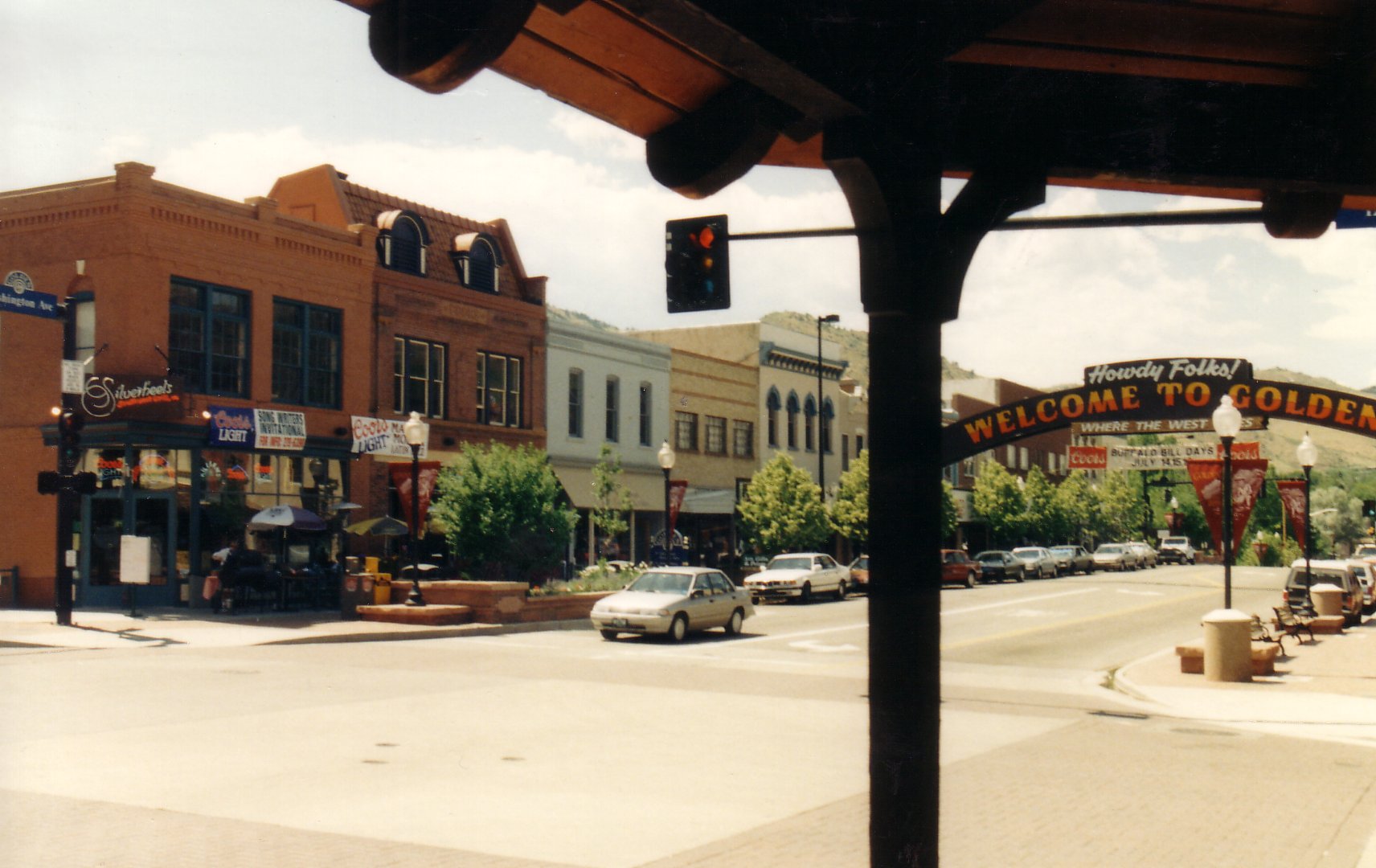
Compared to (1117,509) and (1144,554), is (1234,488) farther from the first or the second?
(1117,509)

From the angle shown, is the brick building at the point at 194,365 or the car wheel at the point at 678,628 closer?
the car wheel at the point at 678,628

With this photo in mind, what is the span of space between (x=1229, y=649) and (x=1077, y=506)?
203ft

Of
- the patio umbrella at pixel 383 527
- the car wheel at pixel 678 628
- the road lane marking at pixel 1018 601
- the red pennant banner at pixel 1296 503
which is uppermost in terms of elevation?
the red pennant banner at pixel 1296 503

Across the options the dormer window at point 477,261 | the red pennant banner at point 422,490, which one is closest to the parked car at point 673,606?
the red pennant banner at point 422,490

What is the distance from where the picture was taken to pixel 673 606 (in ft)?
82.5

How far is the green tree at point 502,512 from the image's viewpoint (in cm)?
3038

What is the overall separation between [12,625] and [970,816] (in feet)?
68.7

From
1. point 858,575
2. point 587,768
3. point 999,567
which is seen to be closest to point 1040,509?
point 999,567

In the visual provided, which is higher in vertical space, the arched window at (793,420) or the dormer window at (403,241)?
the dormer window at (403,241)

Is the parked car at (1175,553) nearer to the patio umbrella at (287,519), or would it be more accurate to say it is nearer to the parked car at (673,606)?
the parked car at (673,606)

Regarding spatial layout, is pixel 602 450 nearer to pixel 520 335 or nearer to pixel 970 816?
pixel 520 335

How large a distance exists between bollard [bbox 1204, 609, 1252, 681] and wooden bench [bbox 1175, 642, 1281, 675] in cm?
57

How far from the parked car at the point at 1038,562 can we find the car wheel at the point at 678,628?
116 ft

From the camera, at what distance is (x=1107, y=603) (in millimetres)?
39844
